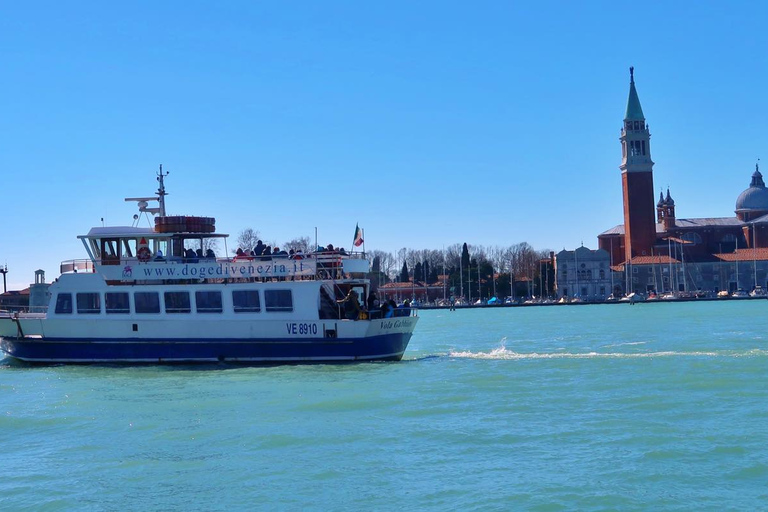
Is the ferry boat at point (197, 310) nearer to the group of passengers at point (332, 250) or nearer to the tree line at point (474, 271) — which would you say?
the group of passengers at point (332, 250)

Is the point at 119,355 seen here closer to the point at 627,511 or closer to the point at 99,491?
the point at 99,491

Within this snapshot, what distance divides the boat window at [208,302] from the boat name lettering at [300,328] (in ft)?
7.55

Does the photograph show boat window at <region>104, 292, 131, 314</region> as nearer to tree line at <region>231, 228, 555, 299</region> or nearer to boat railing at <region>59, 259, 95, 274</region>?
boat railing at <region>59, 259, 95, 274</region>

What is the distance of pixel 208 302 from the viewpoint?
31016mm

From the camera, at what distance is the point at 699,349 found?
34.9 metres

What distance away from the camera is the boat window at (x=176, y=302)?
31.1 metres

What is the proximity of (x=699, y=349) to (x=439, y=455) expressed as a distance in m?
20.7

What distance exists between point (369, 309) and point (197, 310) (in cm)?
536

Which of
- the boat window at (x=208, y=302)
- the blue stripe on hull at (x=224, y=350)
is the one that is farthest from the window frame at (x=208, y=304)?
the blue stripe on hull at (x=224, y=350)

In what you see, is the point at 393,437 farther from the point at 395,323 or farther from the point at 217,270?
the point at 217,270

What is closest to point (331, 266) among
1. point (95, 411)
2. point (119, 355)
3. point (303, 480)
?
point (119, 355)

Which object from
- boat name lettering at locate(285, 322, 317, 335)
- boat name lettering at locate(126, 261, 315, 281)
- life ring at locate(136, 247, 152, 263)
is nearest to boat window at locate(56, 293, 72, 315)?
boat name lettering at locate(126, 261, 315, 281)

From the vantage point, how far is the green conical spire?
13962 centimetres

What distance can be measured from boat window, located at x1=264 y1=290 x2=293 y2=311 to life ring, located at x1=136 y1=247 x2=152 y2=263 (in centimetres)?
432
